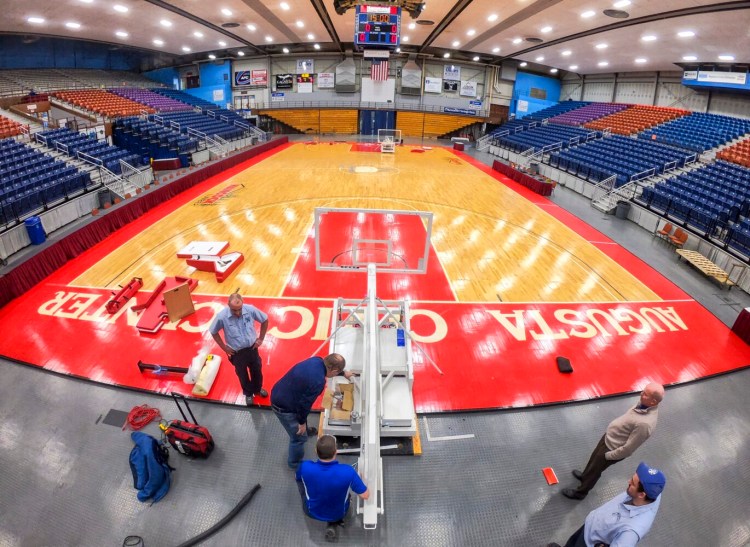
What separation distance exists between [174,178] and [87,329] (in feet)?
38.6

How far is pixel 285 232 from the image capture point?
12.3 meters

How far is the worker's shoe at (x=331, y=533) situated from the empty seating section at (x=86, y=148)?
16.6 metres

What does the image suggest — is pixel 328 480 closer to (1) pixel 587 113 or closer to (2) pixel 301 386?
(2) pixel 301 386

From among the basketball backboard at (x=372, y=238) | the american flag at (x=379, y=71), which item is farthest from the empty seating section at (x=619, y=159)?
the american flag at (x=379, y=71)

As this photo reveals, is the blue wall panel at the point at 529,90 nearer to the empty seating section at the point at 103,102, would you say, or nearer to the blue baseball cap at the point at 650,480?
the empty seating section at the point at 103,102

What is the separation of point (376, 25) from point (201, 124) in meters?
16.4

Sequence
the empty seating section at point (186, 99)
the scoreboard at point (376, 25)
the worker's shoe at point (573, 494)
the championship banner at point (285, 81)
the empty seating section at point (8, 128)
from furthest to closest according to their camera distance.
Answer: the championship banner at point (285, 81), the empty seating section at point (186, 99), the scoreboard at point (376, 25), the empty seating section at point (8, 128), the worker's shoe at point (573, 494)

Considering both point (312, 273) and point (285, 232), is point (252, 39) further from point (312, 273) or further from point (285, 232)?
point (312, 273)

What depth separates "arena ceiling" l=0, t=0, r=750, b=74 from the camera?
15500 millimetres

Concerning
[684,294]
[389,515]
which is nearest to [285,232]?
[389,515]

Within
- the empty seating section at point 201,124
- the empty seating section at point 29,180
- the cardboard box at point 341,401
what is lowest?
the cardboard box at point 341,401

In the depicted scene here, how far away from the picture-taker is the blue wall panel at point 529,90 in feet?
117

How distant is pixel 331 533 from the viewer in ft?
12.7

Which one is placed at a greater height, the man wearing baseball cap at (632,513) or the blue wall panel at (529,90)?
the blue wall panel at (529,90)
